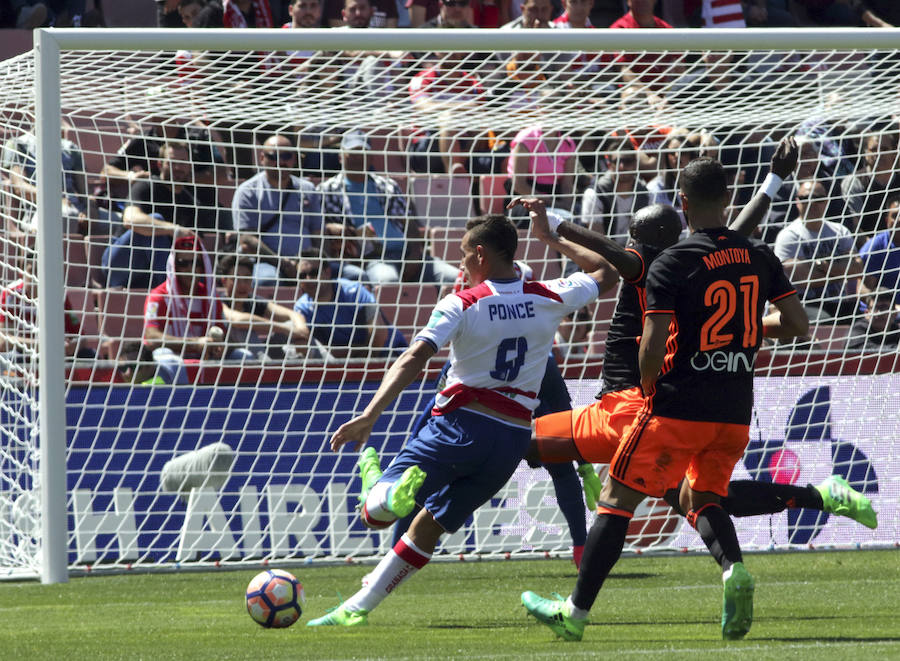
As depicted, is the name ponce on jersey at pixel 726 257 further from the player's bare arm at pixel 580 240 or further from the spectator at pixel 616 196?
the spectator at pixel 616 196

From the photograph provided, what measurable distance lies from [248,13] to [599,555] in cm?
1003

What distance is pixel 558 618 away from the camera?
561 centimetres

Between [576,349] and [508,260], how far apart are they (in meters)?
4.69

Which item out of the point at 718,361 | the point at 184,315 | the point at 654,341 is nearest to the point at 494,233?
the point at 654,341

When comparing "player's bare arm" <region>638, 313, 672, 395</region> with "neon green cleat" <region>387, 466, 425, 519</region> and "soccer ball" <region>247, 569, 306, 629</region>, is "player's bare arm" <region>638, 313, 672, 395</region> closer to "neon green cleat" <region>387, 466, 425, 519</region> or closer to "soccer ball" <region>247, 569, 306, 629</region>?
"neon green cleat" <region>387, 466, 425, 519</region>

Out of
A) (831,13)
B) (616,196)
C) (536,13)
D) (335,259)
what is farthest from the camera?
(831,13)

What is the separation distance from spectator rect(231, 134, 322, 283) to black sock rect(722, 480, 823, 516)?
14.2 feet

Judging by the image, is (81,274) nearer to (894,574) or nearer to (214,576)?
(214,576)

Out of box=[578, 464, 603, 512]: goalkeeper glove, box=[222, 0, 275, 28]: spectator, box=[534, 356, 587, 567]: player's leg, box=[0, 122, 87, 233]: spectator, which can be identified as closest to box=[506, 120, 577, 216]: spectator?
box=[534, 356, 587, 567]: player's leg

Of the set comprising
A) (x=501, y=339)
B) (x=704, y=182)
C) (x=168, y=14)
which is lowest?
(x=501, y=339)

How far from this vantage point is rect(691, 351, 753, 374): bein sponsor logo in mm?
5512

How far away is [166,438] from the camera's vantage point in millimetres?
9453

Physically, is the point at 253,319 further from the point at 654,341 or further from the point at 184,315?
the point at 654,341

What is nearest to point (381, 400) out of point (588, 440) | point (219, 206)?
point (588, 440)
